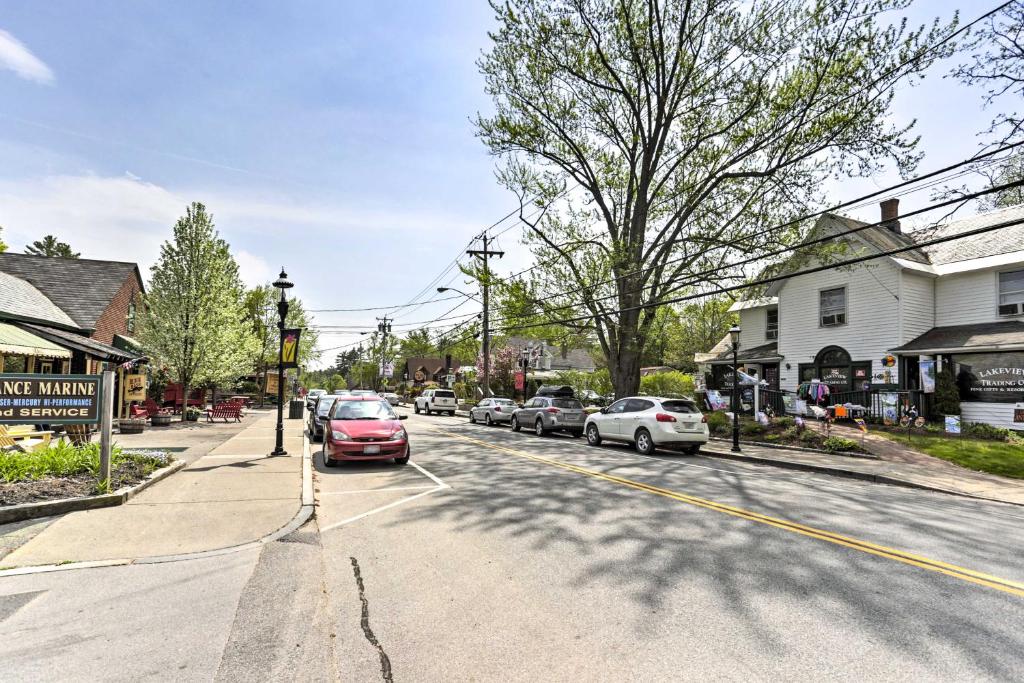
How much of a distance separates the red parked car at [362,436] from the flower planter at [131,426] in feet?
29.7

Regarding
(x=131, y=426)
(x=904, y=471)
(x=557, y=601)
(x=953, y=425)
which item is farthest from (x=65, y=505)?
(x=953, y=425)

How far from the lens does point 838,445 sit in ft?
53.2

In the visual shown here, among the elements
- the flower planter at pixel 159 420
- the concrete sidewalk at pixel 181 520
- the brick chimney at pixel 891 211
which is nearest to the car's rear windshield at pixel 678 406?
the concrete sidewalk at pixel 181 520

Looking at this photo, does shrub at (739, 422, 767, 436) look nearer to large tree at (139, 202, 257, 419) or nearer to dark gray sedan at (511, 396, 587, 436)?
dark gray sedan at (511, 396, 587, 436)

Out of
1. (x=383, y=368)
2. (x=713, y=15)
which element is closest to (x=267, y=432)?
(x=713, y=15)

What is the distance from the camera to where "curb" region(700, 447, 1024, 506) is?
35.4 feet

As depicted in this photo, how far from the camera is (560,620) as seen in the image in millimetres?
4160

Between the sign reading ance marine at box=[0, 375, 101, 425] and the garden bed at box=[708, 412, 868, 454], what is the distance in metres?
17.6

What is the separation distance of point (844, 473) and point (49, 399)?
605 inches

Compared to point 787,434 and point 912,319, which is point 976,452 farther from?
point 912,319

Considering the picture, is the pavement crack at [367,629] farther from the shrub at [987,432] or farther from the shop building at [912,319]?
the shrub at [987,432]

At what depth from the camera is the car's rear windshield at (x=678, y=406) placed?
16047mm

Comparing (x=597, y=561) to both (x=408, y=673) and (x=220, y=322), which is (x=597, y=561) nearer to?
(x=408, y=673)

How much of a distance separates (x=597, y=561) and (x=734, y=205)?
69.9ft
